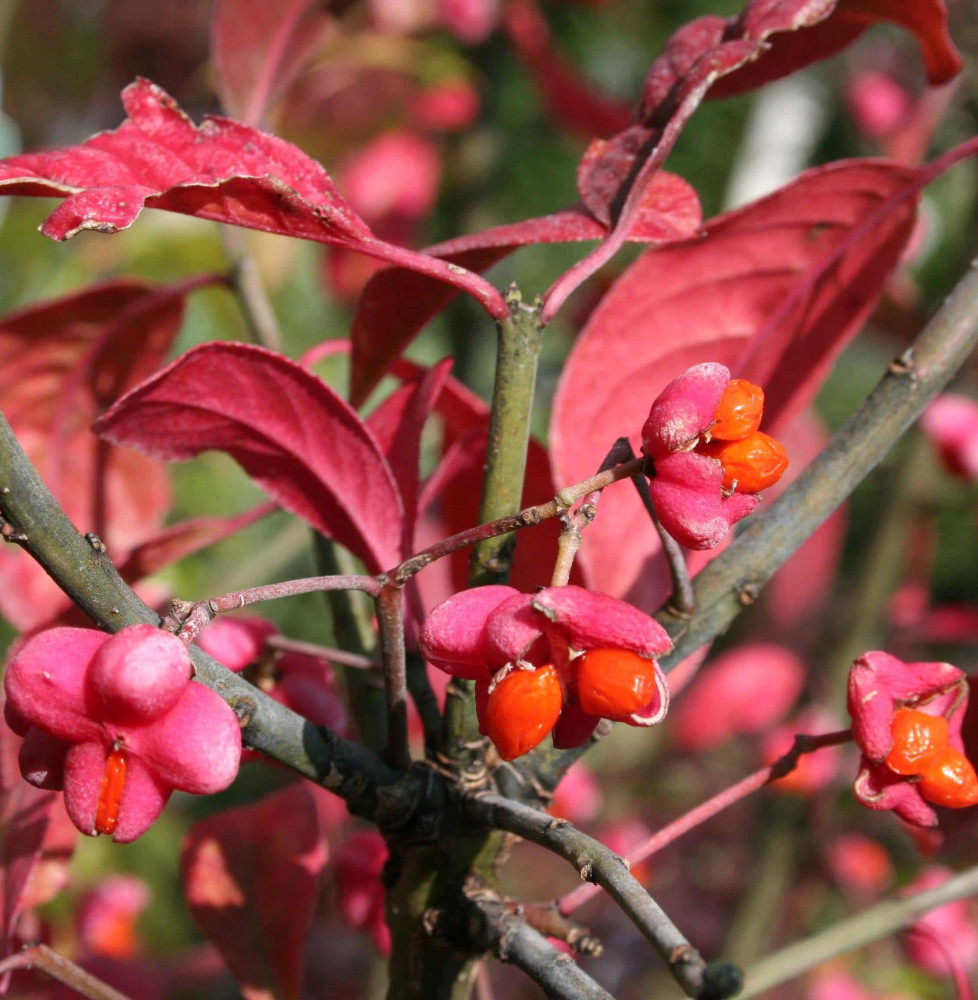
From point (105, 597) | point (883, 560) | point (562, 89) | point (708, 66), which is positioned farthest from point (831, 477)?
point (562, 89)

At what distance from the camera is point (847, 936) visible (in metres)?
0.65

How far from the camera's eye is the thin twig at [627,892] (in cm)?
27

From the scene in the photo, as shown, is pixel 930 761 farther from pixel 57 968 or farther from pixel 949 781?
pixel 57 968

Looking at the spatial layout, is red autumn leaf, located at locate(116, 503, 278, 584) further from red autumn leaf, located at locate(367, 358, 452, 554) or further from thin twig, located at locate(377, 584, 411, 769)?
thin twig, located at locate(377, 584, 411, 769)

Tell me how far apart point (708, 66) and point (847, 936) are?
1.53ft

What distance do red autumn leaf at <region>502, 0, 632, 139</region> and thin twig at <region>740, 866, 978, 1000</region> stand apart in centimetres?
85

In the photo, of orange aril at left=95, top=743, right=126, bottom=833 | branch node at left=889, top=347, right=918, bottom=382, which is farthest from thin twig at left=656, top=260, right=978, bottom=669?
orange aril at left=95, top=743, right=126, bottom=833

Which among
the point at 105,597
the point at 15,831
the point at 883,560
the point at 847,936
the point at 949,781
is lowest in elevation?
the point at 883,560

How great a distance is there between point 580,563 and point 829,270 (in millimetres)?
187

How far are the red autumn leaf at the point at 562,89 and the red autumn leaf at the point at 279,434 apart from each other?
0.84 meters

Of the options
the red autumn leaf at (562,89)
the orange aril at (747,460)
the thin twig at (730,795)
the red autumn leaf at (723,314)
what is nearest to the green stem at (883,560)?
the red autumn leaf at (562,89)

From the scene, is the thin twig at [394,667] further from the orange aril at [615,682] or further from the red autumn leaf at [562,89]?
the red autumn leaf at [562,89]

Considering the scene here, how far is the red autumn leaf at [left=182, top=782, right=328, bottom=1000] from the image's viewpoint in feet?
1.91

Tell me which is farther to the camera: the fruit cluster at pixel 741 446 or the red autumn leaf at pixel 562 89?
the red autumn leaf at pixel 562 89
